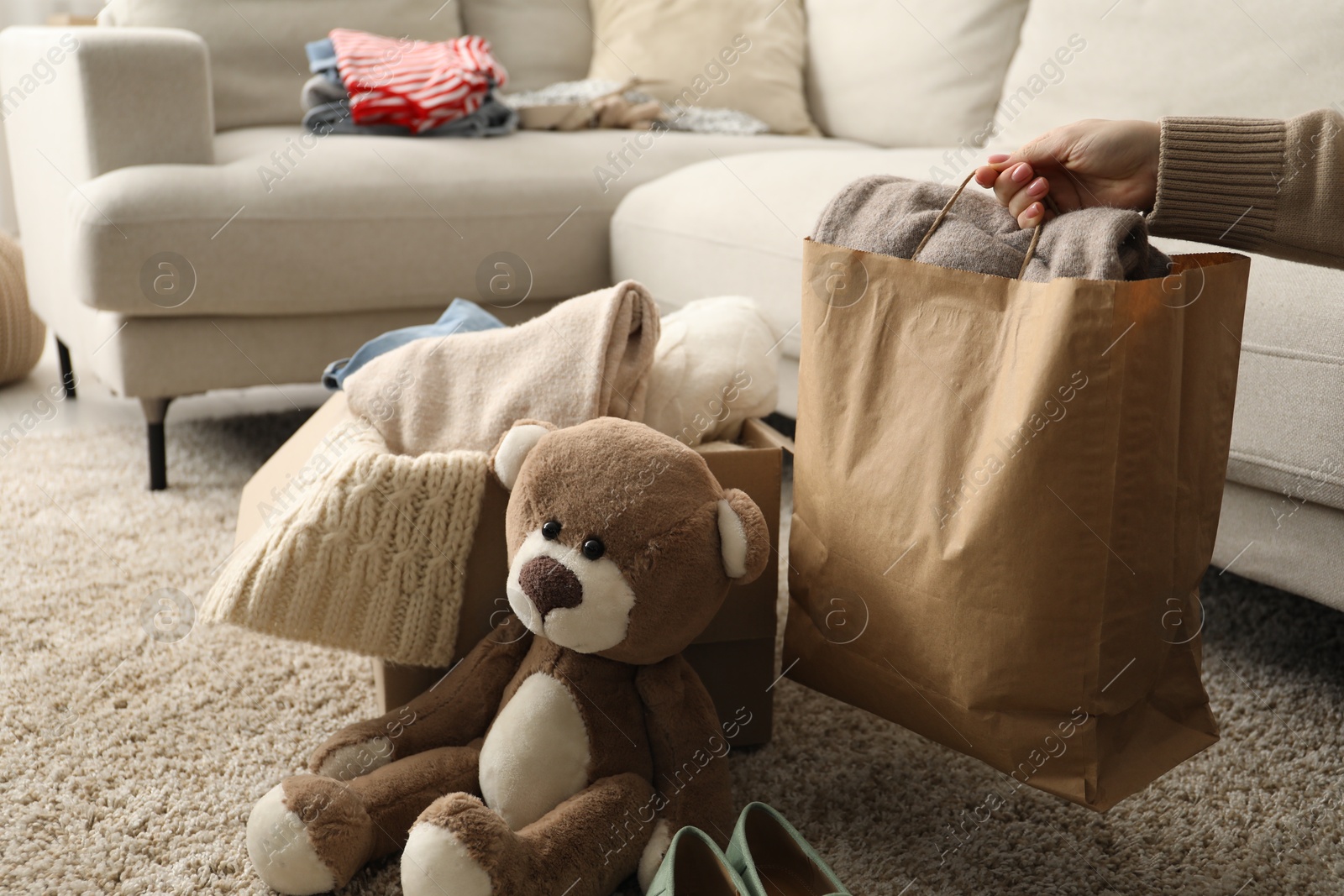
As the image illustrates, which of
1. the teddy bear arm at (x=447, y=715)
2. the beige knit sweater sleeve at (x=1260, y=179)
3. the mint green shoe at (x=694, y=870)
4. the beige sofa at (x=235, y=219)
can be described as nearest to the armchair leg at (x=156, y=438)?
the beige sofa at (x=235, y=219)

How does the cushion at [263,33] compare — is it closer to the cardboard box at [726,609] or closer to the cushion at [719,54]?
the cushion at [719,54]

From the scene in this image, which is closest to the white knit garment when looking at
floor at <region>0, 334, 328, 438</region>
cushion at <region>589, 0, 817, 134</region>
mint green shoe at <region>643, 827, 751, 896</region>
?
mint green shoe at <region>643, 827, 751, 896</region>

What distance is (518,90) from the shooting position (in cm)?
215

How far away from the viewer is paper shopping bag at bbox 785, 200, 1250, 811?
65 centimetres

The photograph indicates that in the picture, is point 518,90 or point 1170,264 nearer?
point 1170,264

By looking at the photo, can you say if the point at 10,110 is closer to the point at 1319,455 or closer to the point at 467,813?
the point at 467,813

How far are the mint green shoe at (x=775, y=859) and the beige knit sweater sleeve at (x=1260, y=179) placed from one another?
516 mm

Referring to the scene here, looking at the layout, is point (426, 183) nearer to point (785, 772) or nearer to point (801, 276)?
point (801, 276)

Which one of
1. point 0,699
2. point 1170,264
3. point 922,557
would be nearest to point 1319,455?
point 1170,264

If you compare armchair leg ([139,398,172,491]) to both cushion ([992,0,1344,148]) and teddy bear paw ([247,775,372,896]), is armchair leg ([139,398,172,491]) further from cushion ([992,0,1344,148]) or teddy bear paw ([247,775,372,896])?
cushion ([992,0,1344,148])

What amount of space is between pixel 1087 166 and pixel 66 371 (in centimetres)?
188

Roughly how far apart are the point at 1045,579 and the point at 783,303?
0.67 m

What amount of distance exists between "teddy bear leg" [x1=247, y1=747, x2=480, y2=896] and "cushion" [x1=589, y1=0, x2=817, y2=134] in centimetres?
162

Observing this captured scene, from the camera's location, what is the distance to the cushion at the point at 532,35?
215cm
